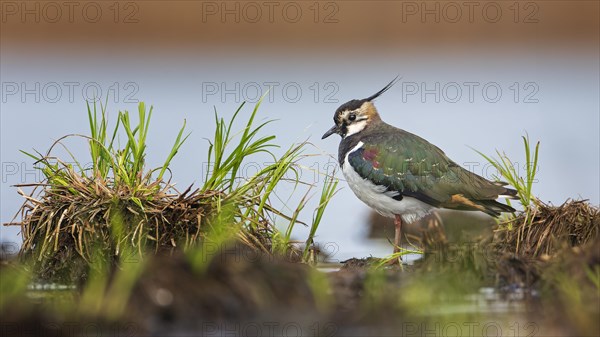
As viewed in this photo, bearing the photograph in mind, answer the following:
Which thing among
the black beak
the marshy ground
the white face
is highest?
the white face

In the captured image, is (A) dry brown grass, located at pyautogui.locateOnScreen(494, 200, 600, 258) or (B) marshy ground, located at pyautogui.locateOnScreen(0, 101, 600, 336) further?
(A) dry brown grass, located at pyautogui.locateOnScreen(494, 200, 600, 258)

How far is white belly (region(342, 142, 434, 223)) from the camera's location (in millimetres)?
7672

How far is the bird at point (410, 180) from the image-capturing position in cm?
754

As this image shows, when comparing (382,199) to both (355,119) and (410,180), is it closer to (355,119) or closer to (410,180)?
(410,180)

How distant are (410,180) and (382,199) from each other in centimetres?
27

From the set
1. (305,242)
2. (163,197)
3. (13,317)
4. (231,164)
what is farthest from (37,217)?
(13,317)

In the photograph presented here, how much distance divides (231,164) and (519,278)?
2.26 meters

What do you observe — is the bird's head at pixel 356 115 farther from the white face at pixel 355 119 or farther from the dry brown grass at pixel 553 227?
the dry brown grass at pixel 553 227

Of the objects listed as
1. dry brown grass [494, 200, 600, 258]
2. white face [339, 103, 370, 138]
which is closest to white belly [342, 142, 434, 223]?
white face [339, 103, 370, 138]

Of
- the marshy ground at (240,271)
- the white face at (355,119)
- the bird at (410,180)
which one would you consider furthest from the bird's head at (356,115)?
the marshy ground at (240,271)

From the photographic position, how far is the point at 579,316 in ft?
14.1

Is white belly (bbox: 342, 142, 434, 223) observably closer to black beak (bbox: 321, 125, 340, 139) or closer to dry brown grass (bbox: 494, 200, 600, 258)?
black beak (bbox: 321, 125, 340, 139)

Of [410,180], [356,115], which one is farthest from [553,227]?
[356,115]

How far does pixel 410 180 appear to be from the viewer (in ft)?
25.0
